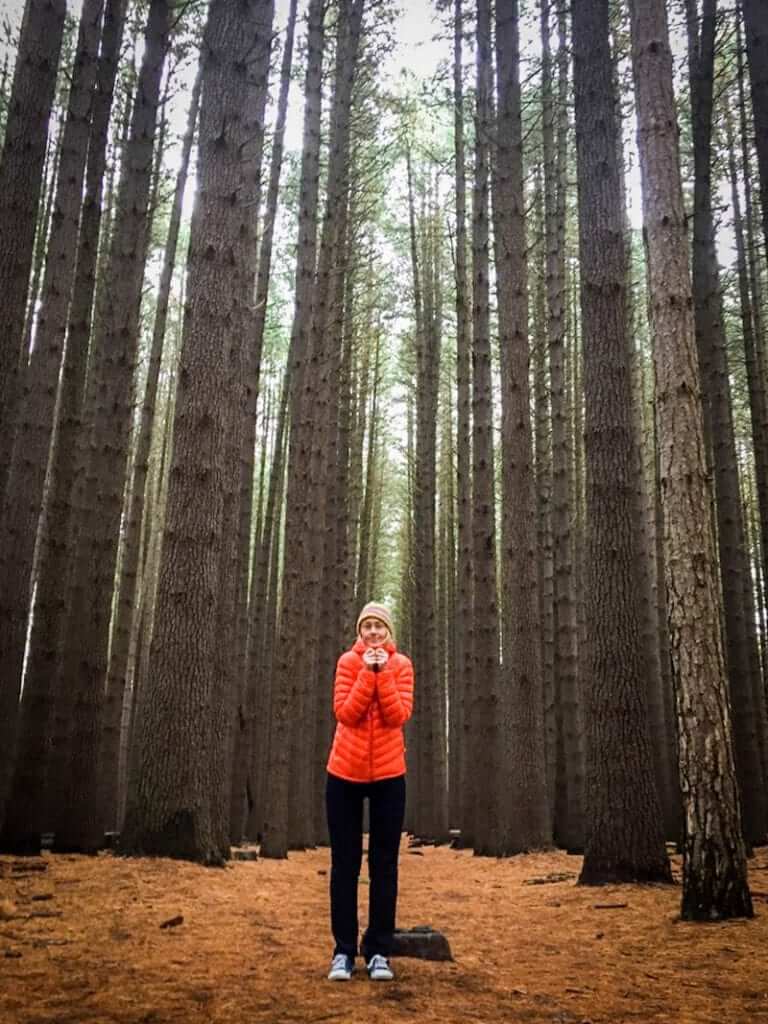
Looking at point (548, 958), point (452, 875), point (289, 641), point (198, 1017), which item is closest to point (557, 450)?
point (289, 641)

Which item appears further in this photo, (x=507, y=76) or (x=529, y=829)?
(x=507, y=76)

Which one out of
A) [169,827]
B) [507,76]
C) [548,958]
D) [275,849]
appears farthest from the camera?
[507,76]

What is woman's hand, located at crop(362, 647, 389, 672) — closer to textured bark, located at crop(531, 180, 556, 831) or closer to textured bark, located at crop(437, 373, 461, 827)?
textured bark, located at crop(531, 180, 556, 831)

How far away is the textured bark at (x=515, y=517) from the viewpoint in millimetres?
9297

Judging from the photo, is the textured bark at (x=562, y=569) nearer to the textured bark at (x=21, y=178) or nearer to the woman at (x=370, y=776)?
the textured bark at (x=21, y=178)

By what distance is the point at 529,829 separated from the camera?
30.6 ft

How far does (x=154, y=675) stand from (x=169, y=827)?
3.74 feet

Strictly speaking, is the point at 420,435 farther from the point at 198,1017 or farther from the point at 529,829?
the point at 198,1017

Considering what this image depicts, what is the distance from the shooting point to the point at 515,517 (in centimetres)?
964

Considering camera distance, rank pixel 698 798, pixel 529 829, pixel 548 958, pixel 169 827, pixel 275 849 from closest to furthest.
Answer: pixel 548 958 < pixel 698 798 < pixel 169 827 < pixel 275 849 < pixel 529 829

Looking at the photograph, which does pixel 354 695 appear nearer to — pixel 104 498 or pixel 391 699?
pixel 391 699

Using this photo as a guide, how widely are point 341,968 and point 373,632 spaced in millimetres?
1469

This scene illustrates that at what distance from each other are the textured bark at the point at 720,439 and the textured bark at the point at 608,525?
1819 millimetres

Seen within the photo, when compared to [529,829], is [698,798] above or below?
above
